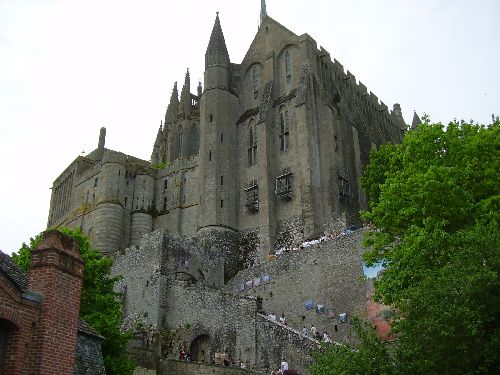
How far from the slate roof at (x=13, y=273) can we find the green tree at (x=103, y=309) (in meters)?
10.3

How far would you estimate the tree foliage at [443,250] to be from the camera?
62.6 ft

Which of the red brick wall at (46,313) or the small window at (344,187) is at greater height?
the small window at (344,187)

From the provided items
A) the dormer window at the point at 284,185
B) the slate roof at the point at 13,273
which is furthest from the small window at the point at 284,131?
the slate roof at the point at 13,273

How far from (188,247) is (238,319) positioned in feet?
45.3

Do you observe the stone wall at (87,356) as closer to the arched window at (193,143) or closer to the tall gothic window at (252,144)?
the tall gothic window at (252,144)

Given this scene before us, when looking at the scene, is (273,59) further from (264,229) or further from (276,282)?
(276,282)

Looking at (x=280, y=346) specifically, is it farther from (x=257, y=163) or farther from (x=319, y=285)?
(x=257, y=163)

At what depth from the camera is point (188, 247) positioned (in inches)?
2082

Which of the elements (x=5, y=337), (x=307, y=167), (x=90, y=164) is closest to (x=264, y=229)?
(x=307, y=167)

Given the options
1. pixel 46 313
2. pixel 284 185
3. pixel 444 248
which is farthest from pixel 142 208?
pixel 46 313

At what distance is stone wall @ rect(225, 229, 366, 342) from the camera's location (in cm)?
→ 4103

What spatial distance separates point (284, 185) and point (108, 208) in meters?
22.1

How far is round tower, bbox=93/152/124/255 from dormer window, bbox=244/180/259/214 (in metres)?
16.3

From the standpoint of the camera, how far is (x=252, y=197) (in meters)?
A: 65.0
